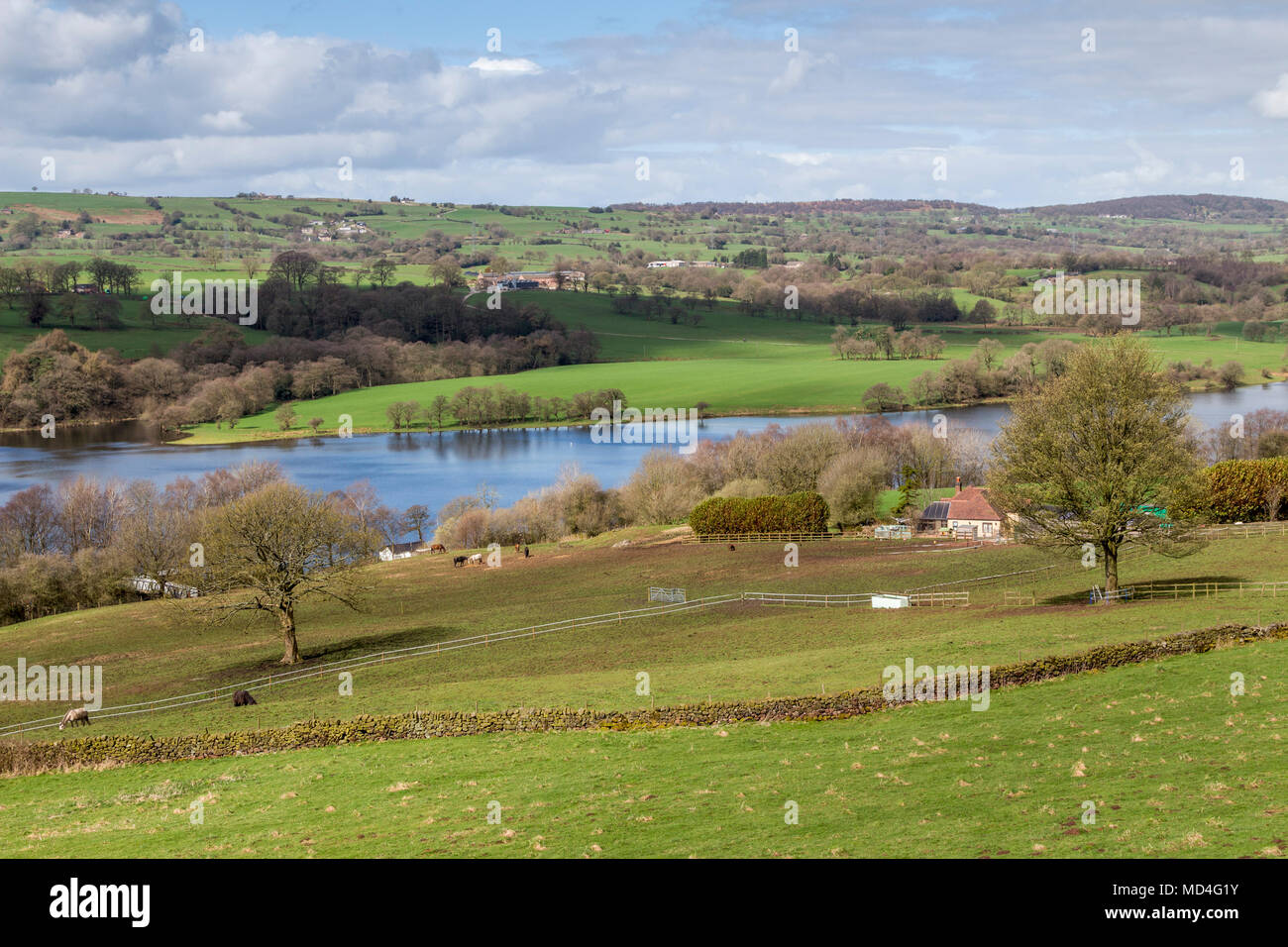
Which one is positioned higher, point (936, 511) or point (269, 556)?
point (269, 556)

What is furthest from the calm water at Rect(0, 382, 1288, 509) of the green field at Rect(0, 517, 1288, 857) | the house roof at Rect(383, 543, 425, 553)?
the green field at Rect(0, 517, 1288, 857)

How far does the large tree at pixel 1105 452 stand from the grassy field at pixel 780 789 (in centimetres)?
1140

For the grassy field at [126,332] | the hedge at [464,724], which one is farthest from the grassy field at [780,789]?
the grassy field at [126,332]

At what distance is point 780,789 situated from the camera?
2055 centimetres

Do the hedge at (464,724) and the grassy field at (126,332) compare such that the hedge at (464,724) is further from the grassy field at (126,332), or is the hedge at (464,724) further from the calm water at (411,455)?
the grassy field at (126,332)

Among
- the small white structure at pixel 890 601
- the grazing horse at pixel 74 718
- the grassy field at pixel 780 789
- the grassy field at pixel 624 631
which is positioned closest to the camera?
the grassy field at pixel 780 789

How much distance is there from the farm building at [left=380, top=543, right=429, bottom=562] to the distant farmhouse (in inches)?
1569

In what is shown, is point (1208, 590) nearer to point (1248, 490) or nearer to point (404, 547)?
point (1248, 490)

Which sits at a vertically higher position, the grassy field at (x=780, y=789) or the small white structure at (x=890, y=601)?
the grassy field at (x=780, y=789)

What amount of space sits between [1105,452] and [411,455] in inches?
4084

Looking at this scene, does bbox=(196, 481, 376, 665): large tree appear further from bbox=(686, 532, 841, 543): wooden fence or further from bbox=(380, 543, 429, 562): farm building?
bbox=(380, 543, 429, 562): farm building

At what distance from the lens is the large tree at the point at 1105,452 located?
129ft

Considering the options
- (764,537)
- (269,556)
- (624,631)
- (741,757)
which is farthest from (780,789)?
(764,537)

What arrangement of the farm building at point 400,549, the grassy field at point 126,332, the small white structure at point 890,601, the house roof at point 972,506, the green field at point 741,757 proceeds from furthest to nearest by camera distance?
the grassy field at point 126,332
the farm building at point 400,549
the house roof at point 972,506
the small white structure at point 890,601
the green field at point 741,757
